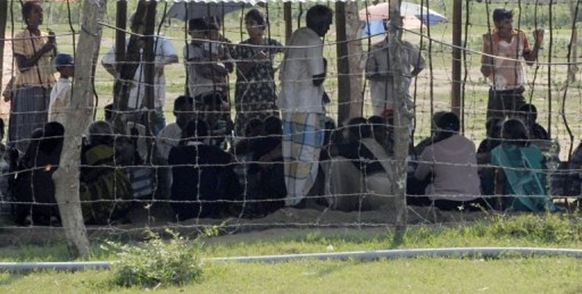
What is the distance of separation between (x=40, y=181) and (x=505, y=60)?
15.1 feet

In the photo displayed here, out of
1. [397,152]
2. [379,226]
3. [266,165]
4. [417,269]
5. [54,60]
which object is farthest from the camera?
[54,60]

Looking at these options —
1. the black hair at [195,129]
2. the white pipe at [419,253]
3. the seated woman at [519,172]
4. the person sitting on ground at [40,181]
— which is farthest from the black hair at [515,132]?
the person sitting on ground at [40,181]

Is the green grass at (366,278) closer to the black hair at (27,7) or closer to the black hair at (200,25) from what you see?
the black hair at (27,7)

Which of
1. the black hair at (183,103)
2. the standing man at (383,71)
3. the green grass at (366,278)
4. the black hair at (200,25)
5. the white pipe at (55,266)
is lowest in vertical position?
the green grass at (366,278)

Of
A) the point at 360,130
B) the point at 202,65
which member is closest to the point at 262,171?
the point at 360,130

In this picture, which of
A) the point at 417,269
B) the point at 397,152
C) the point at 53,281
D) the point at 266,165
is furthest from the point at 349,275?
the point at 266,165

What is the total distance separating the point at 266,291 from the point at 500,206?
345 cm

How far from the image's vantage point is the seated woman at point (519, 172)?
10.8 metres

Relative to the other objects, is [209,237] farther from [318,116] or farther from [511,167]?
[511,167]

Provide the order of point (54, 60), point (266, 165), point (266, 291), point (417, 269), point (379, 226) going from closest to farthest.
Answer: point (266, 291) < point (417, 269) < point (379, 226) < point (266, 165) < point (54, 60)

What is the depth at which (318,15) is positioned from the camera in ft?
35.8

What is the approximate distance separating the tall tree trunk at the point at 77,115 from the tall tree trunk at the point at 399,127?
2047 millimetres

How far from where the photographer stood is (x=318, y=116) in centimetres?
1099

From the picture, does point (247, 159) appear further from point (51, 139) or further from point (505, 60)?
point (505, 60)
